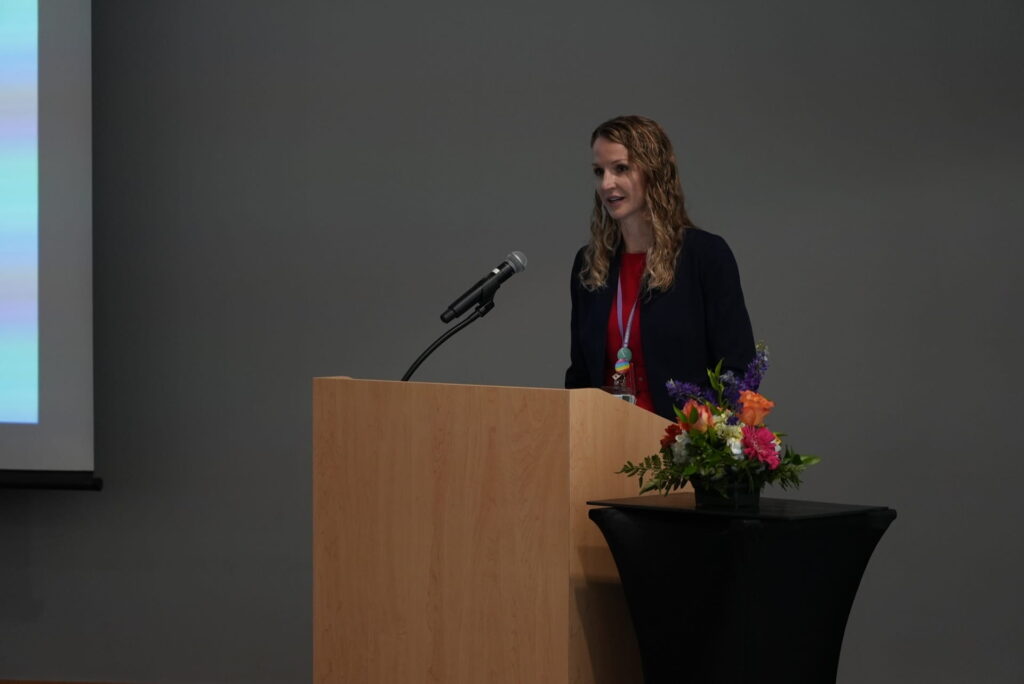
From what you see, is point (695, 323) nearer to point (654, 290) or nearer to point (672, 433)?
point (654, 290)

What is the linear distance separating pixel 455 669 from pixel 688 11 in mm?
2821

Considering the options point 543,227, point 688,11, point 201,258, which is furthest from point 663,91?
point 201,258

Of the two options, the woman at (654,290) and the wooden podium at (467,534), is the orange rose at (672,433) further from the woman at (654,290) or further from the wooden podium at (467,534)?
the woman at (654,290)

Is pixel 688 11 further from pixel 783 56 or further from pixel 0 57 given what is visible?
pixel 0 57

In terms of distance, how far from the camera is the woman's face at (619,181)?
2.62 metres

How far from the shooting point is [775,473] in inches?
75.9

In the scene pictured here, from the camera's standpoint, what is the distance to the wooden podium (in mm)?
1990

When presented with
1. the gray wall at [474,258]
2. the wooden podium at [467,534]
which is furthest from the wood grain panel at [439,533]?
the gray wall at [474,258]

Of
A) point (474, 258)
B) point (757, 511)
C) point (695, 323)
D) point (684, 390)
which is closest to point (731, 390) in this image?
point (684, 390)

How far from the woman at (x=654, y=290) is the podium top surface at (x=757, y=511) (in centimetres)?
59

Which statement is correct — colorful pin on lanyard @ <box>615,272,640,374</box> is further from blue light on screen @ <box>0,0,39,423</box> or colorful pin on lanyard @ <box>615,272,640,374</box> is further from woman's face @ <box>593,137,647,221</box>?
blue light on screen @ <box>0,0,39,423</box>

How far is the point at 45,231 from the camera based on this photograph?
402 cm

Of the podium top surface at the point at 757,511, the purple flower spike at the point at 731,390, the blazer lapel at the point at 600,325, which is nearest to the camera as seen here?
the podium top surface at the point at 757,511

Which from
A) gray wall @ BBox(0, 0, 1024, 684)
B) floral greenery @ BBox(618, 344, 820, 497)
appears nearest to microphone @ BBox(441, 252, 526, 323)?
floral greenery @ BBox(618, 344, 820, 497)
